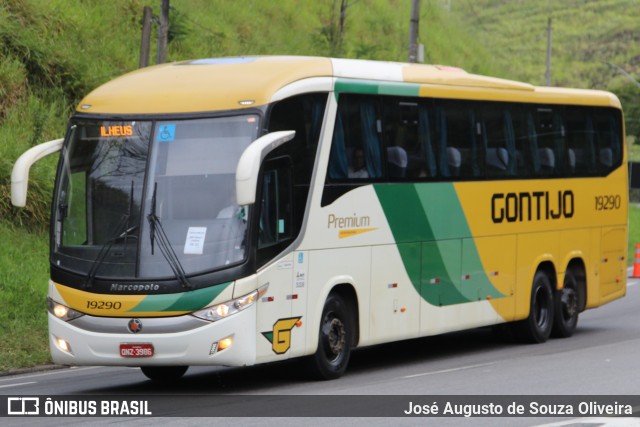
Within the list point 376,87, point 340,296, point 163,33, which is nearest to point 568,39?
point 163,33

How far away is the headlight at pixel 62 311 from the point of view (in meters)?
13.7

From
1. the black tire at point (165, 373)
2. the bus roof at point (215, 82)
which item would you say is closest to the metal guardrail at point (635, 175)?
the bus roof at point (215, 82)

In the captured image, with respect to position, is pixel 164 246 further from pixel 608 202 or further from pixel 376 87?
pixel 608 202

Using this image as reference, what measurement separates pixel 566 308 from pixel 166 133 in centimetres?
894

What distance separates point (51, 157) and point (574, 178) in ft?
35.3

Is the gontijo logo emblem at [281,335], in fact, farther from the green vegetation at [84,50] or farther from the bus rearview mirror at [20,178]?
the green vegetation at [84,50]

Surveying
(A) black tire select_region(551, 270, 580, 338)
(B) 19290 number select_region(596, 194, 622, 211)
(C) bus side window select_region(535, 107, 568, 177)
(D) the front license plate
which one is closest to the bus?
(D) the front license plate

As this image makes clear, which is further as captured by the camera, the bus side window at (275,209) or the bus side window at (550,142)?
the bus side window at (550,142)

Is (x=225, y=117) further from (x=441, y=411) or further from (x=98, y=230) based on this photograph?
(x=441, y=411)

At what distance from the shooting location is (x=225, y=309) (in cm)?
1338

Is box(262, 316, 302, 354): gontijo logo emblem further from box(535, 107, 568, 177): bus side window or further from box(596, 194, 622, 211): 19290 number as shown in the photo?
box(596, 194, 622, 211): 19290 number

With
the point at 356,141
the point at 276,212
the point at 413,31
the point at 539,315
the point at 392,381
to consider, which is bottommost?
the point at 392,381

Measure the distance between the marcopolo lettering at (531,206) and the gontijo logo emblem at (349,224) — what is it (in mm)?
3319

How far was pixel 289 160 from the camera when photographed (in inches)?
565
